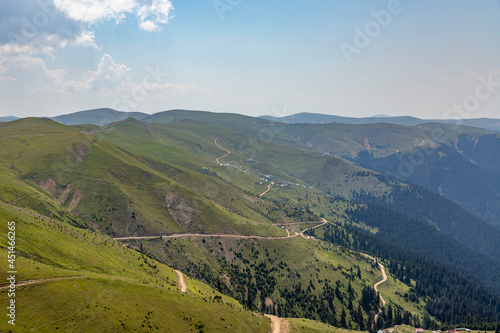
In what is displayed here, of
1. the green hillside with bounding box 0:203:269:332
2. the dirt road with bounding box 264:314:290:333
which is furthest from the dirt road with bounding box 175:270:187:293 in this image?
the dirt road with bounding box 264:314:290:333

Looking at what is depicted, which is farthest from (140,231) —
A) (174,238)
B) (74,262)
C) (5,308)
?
(5,308)

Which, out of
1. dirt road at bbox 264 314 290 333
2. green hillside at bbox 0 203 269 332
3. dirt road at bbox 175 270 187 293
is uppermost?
green hillside at bbox 0 203 269 332

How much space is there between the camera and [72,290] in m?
81.1

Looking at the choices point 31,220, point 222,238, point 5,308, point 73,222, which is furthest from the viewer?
point 222,238

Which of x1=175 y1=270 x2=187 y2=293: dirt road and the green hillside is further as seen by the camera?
x1=175 y1=270 x2=187 y2=293: dirt road

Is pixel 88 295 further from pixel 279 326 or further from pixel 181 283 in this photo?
pixel 279 326

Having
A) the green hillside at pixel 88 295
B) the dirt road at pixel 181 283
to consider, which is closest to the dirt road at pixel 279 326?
the green hillside at pixel 88 295

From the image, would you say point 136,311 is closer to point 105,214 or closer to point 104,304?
point 104,304

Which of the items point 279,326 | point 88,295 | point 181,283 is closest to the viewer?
point 88,295

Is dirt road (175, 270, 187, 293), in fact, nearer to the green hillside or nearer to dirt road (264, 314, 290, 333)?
the green hillside

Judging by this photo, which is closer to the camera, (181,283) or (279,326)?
(279,326)

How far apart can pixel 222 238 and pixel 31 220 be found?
106 metres

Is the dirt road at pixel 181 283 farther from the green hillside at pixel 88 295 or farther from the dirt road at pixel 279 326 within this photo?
the dirt road at pixel 279 326

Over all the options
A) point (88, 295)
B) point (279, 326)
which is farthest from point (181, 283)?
point (88, 295)
